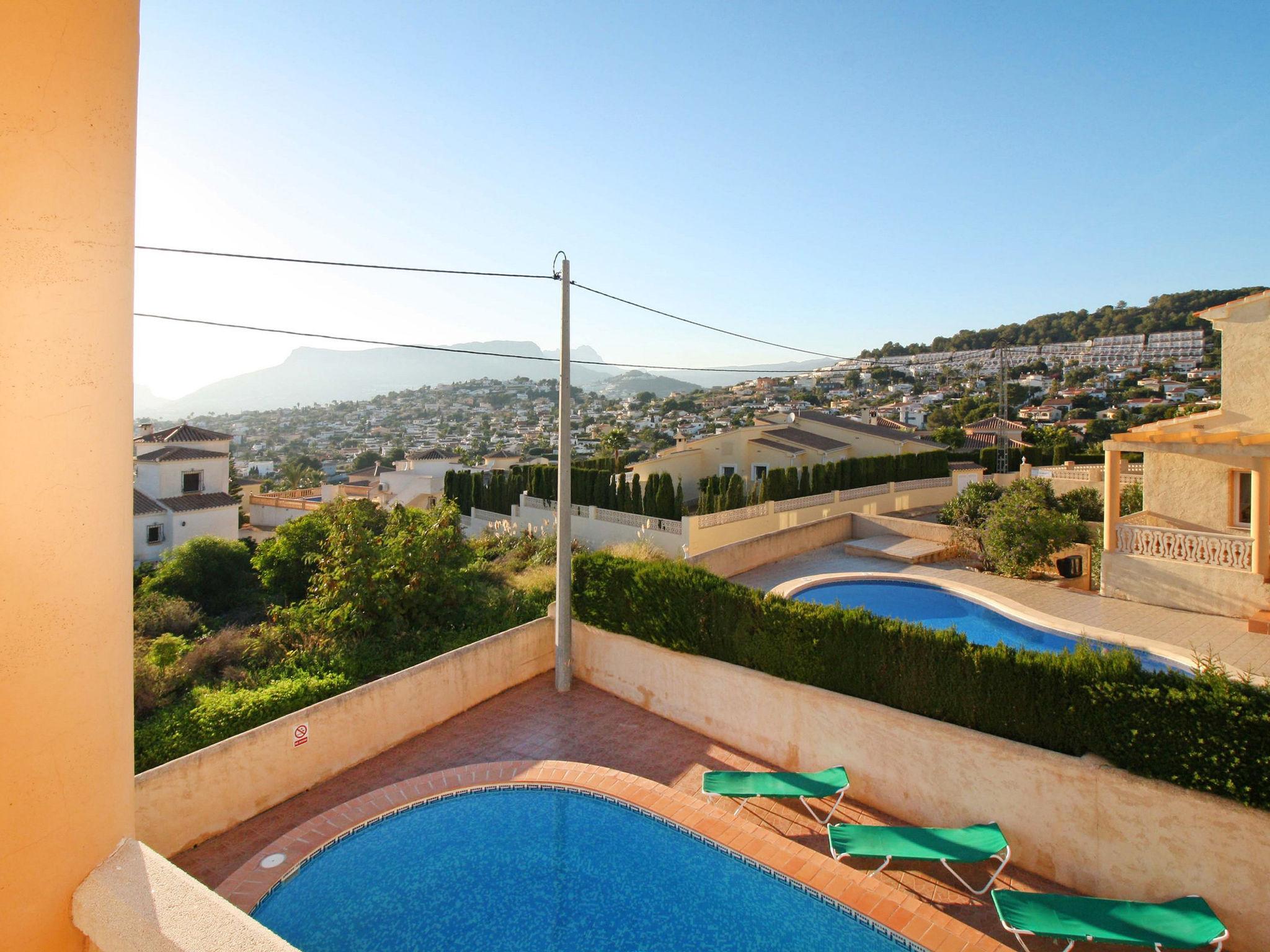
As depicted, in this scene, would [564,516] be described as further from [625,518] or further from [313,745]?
[625,518]

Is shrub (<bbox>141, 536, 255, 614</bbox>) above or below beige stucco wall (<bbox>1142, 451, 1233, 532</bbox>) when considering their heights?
below

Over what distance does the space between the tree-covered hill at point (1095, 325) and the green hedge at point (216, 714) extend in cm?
7846

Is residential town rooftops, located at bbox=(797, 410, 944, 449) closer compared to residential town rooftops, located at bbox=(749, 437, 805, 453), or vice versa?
residential town rooftops, located at bbox=(749, 437, 805, 453)

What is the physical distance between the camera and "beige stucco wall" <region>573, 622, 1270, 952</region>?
19.0 ft

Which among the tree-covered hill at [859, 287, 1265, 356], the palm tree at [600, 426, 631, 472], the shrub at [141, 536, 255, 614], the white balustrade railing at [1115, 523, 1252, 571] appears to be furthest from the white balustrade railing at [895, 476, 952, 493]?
the tree-covered hill at [859, 287, 1265, 356]

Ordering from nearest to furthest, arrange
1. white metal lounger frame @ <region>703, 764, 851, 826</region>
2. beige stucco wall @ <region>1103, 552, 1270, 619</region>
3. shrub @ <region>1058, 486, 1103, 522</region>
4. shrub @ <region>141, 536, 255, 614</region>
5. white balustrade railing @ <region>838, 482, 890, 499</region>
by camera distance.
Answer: white metal lounger frame @ <region>703, 764, 851, 826</region>, beige stucco wall @ <region>1103, 552, 1270, 619</region>, shrub @ <region>1058, 486, 1103, 522</region>, shrub @ <region>141, 536, 255, 614</region>, white balustrade railing @ <region>838, 482, 890, 499</region>

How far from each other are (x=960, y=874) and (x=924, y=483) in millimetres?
22959

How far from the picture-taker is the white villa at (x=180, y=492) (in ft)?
102

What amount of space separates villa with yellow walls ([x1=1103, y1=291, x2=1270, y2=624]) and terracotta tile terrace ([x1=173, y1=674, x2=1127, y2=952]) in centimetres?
889

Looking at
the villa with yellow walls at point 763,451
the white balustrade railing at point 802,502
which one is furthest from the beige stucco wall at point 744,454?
the white balustrade railing at point 802,502

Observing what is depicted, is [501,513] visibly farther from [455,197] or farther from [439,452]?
[439,452]

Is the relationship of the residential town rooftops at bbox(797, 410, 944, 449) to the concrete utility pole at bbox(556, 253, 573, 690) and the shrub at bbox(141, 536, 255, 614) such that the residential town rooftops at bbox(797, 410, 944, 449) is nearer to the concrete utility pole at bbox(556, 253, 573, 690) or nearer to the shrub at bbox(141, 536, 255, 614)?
the concrete utility pole at bbox(556, 253, 573, 690)

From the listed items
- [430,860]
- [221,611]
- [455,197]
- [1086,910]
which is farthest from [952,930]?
[221,611]

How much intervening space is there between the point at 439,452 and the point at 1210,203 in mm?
40893
